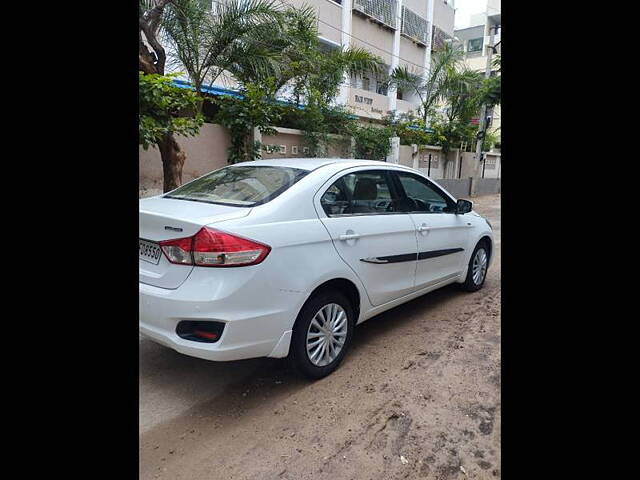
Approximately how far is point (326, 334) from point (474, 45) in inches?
1693

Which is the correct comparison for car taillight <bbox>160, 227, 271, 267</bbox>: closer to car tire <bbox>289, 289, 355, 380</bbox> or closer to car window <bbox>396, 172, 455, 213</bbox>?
car tire <bbox>289, 289, 355, 380</bbox>

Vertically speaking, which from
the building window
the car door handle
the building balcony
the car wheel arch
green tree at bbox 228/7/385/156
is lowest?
the car wheel arch

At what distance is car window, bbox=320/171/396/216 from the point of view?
3.34 meters

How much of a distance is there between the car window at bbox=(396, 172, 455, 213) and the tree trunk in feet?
15.2

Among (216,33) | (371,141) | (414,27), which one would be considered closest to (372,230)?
(216,33)

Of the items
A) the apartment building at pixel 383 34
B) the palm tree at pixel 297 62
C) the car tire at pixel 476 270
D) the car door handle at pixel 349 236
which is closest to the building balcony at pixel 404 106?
the apartment building at pixel 383 34

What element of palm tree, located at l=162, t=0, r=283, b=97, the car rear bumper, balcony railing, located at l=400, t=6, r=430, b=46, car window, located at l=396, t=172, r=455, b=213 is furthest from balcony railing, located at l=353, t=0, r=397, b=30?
the car rear bumper

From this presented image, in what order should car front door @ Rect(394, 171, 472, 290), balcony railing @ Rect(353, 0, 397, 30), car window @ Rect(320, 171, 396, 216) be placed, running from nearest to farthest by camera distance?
car window @ Rect(320, 171, 396, 216) < car front door @ Rect(394, 171, 472, 290) < balcony railing @ Rect(353, 0, 397, 30)

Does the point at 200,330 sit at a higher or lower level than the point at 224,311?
lower

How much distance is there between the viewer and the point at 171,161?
25.0 feet

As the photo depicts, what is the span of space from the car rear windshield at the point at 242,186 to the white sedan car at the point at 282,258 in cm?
1

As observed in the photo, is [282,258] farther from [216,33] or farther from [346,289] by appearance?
[216,33]
